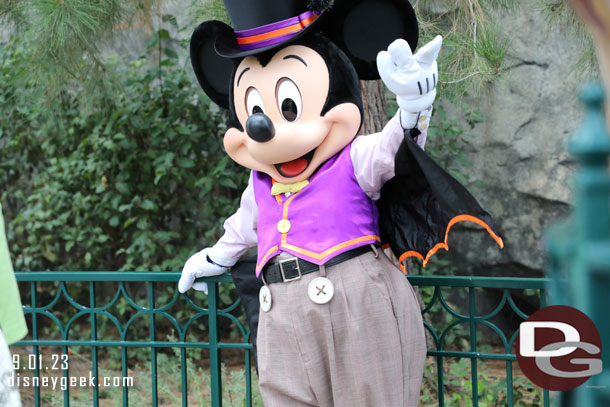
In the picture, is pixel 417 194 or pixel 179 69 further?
pixel 179 69

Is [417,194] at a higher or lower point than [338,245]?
higher

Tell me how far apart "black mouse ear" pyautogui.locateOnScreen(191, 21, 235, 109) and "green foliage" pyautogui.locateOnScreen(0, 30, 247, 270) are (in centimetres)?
179

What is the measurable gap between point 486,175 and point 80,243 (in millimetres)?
2965

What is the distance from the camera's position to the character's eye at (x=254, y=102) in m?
2.34

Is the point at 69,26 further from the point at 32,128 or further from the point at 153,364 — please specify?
the point at 32,128

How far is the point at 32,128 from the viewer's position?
532 centimetres

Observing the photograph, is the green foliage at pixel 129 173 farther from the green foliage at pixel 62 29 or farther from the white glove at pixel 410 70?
the white glove at pixel 410 70

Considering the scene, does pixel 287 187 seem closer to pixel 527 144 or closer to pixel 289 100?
pixel 289 100

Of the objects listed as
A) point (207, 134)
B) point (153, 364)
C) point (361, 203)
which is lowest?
point (153, 364)

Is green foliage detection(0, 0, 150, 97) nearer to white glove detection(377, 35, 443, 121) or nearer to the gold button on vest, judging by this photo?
the gold button on vest

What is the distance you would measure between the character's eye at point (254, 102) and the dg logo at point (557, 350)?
4.11 feet

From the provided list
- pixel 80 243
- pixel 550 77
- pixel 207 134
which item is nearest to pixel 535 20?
pixel 550 77

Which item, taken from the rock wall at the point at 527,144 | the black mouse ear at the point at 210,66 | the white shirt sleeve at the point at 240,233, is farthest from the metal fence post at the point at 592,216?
the rock wall at the point at 527,144

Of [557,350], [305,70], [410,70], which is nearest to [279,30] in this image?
[305,70]
